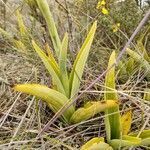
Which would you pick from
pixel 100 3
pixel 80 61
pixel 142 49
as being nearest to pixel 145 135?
pixel 80 61

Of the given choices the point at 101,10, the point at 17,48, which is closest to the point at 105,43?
the point at 101,10

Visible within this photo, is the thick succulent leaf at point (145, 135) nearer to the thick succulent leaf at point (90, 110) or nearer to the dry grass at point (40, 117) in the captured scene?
the dry grass at point (40, 117)

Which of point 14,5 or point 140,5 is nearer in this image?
point 140,5

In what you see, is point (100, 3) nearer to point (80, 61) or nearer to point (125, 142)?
point (80, 61)

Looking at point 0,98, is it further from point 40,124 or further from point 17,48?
point 17,48

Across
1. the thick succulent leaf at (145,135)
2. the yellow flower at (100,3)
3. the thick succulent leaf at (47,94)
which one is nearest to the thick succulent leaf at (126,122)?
the thick succulent leaf at (145,135)

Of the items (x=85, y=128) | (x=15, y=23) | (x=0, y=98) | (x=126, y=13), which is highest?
(x=15, y=23)
